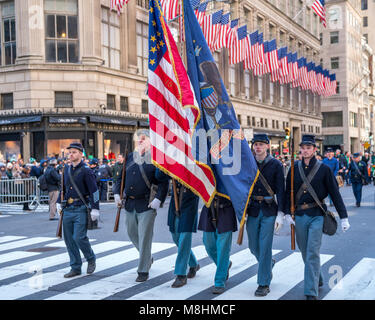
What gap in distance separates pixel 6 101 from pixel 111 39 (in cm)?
733

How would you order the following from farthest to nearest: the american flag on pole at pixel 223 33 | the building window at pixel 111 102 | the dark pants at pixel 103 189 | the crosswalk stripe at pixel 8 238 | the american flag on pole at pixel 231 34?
the building window at pixel 111 102 < the american flag on pole at pixel 231 34 < the american flag on pole at pixel 223 33 < the dark pants at pixel 103 189 < the crosswalk stripe at pixel 8 238

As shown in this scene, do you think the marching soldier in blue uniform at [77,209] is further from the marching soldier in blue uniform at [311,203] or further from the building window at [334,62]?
the building window at [334,62]

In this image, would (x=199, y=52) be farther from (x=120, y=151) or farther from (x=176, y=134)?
(x=120, y=151)

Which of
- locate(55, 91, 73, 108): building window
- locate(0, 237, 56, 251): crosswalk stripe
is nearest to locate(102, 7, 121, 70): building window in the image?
locate(55, 91, 73, 108): building window

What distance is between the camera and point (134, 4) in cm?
3247

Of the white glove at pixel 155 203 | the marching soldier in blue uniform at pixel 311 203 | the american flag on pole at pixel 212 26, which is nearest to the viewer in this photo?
the marching soldier in blue uniform at pixel 311 203

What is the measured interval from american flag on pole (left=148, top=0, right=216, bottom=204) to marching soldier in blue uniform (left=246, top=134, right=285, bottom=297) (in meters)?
0.67

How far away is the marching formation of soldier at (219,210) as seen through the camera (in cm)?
651

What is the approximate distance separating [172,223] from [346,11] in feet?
258

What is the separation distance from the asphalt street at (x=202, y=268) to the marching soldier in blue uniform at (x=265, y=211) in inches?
14.3

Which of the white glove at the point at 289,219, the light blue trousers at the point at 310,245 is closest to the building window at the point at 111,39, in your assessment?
the white glove at the point at 289,219

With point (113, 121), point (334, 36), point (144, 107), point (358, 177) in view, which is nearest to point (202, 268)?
point (358, 177)

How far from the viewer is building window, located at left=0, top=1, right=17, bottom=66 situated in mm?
29125

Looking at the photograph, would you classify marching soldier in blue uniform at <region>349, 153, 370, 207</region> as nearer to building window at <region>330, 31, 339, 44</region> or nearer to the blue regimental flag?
the blue regimental flag
